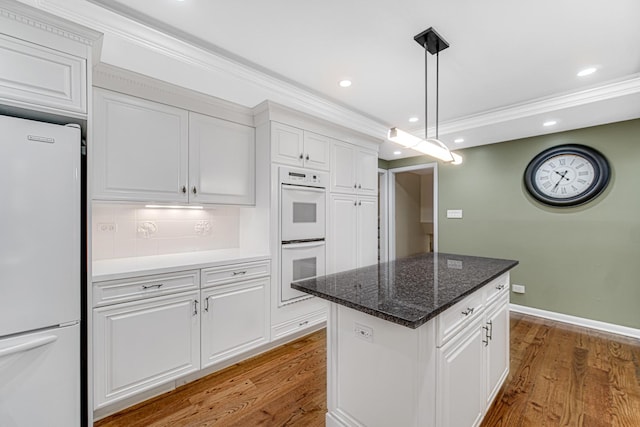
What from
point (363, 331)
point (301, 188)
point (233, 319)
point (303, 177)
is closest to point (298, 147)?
point (303, 177)

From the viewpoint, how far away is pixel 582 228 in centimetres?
332

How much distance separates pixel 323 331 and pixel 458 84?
9.25ft

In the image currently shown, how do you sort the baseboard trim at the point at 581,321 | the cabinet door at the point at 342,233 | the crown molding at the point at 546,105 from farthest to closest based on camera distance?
the cabinet door at the point at 342,233 < the baseboard trim at the point at 581,321 < the crown molding at the point at 546,105

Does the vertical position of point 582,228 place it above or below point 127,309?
above

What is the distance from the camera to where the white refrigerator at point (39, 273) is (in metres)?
1.31

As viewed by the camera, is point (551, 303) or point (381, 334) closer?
point (381, 334)

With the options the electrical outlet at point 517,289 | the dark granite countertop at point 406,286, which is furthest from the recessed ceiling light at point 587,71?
the electrical outlet at point 517,289

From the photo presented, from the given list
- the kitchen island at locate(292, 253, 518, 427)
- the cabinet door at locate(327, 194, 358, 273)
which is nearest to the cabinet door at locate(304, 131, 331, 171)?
the cabinet door at locate(327, 194, 358, 273)

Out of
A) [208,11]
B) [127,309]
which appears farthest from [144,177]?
[208,11]

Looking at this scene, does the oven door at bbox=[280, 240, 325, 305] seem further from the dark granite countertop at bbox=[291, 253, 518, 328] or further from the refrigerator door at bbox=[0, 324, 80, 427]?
the refrigerator door at bbox=[0, 324, 80, 427]

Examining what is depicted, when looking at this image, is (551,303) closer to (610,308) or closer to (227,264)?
(610,308)

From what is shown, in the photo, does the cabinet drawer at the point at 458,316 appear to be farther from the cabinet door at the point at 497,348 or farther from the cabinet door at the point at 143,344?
the cabinet door at the point at 143,344

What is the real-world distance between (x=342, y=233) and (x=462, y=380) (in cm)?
199

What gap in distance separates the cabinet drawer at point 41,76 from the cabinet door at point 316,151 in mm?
1785
